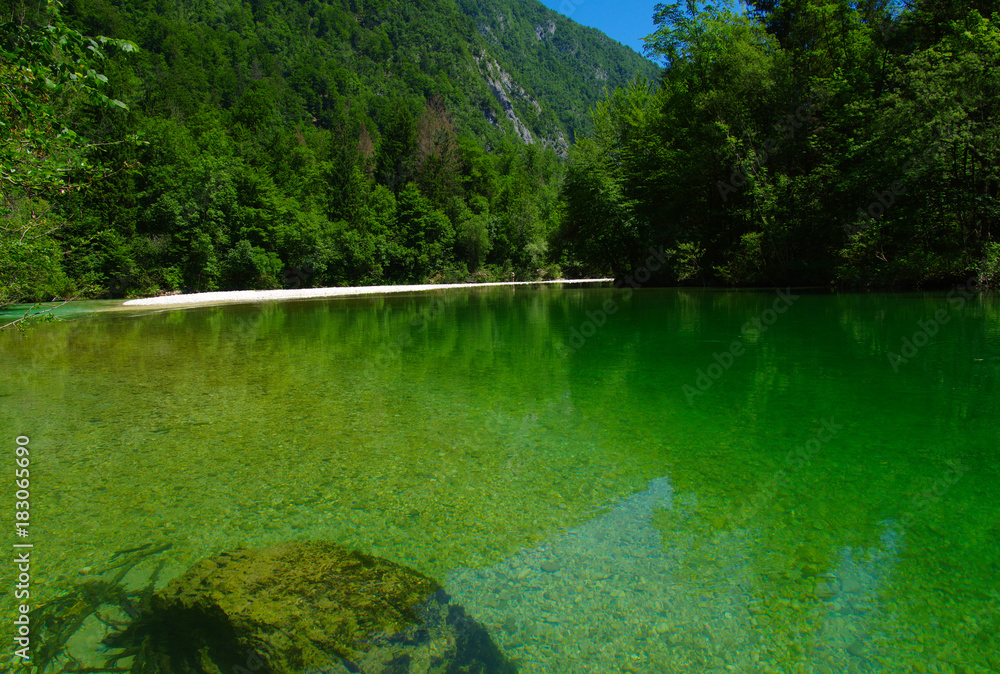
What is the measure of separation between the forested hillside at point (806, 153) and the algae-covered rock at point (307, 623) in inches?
922

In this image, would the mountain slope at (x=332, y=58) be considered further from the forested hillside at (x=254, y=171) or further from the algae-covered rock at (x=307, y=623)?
the algae-covered rock at (x=307, y=623)

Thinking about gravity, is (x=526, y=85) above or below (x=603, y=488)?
above

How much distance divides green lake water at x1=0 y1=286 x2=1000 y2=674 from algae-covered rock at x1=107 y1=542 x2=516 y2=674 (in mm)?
189

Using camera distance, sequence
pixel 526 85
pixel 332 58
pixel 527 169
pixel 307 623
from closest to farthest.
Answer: pixel 307 623 < pixel 527 169 < pixel 332 58 < pixel 526 85

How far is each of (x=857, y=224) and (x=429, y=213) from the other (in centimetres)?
3852

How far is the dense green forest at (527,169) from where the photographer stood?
20.5 ft

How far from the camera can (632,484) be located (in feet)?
12.3

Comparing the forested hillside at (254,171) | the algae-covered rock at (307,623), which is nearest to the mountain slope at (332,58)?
the forested hillside at (254,171)

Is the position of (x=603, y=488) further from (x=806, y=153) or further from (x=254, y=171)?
(x=254, y=171)

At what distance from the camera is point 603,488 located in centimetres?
370

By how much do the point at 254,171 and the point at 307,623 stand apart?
49.5m

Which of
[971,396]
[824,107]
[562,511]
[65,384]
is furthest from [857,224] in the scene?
[65,384]

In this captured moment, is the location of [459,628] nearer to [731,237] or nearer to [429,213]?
[731,237]

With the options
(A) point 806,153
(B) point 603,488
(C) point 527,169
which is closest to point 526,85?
(C) point 527,169
